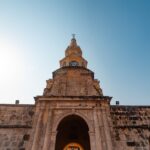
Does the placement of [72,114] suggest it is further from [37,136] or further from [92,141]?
[37,136]

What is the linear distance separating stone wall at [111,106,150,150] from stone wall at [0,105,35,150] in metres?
6.53

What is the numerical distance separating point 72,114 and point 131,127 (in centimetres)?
466

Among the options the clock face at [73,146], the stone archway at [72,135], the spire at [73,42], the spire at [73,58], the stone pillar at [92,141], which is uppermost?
the spire at [73,42]

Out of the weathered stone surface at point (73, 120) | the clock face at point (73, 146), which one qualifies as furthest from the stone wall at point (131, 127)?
the clock face at point (73, 146)

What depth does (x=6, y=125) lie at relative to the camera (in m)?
17.3

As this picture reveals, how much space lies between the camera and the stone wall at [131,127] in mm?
16141

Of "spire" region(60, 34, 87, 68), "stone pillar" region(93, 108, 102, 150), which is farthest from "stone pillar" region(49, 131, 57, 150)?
"spire" region(60, 34, 87, 68)

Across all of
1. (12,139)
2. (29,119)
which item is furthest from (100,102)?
(12,139)

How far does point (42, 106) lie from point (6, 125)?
306 cm

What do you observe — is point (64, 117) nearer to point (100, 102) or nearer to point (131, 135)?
point (100, 102)

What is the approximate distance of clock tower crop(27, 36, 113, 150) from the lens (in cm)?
1568

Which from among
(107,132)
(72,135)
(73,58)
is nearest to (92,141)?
(107,132)

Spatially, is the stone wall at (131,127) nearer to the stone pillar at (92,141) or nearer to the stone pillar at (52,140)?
the stone pillar at (92,141)

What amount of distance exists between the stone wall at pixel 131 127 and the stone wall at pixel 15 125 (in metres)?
6.53
